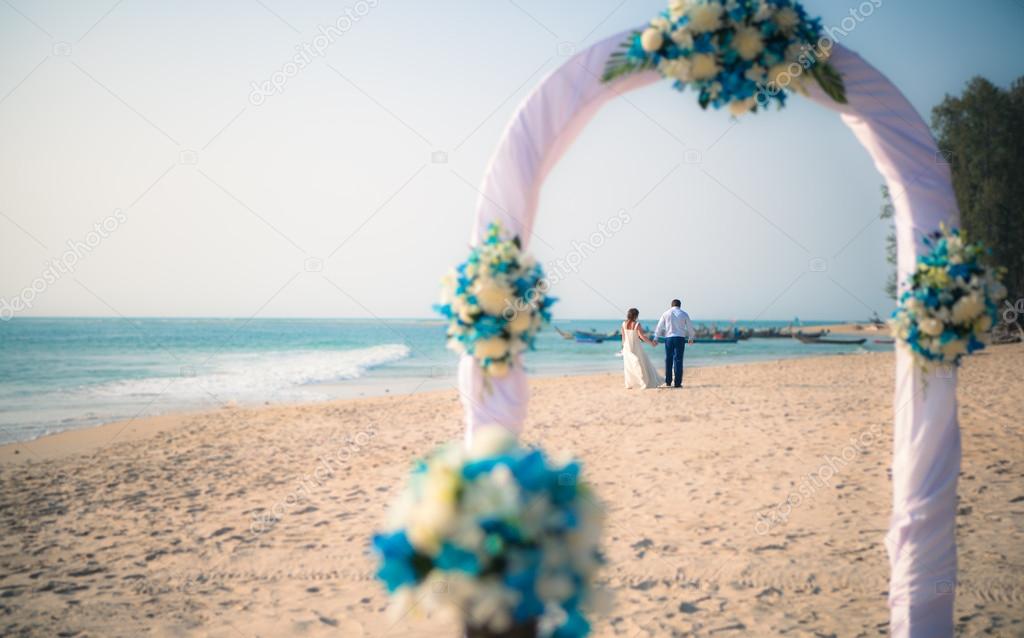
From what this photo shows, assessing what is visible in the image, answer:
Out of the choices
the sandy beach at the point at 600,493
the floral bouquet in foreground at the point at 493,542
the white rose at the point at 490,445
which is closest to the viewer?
the floral bouquet in foreground at the point at 493,542

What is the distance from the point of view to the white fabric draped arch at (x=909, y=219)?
3.26 meters

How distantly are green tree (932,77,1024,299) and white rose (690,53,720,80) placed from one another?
24.2 metres

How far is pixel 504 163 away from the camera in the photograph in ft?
10.8

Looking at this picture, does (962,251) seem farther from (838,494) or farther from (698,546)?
(838,494)

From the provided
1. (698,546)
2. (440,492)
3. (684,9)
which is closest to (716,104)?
(684,9)

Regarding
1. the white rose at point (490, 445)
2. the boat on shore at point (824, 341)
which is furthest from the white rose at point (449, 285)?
the boat on shore at point (824, 341)

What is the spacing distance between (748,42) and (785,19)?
223mm

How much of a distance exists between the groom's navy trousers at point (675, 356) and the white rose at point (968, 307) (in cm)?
954

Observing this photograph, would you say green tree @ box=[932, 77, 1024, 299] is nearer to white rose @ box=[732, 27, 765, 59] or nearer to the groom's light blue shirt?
the groom's light blue shirt

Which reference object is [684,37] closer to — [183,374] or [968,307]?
[968,307]

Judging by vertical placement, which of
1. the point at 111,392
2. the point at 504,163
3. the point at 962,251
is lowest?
the point at 111,392

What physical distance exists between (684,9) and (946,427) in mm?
2603

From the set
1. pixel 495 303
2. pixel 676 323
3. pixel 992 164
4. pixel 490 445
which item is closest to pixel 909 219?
pixel 495 303

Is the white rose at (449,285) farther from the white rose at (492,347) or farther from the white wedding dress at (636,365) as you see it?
the white wedding dress at (636,365)
